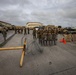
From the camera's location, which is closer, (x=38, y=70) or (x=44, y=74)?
(x=44, y=74)

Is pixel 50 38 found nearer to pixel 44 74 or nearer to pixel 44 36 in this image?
pixel 44 36

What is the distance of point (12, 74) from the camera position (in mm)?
3850

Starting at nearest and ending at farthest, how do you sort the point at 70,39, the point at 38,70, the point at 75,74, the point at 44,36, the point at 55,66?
the point at 75,74 → the point at 38,70 → the point at 55,66 → the point at 44,36 → the point at 70,39

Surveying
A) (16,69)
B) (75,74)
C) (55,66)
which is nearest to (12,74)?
(16,69)

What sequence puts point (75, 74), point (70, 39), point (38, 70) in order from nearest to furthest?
point (75, 74) < point (38, 70) < point (70, 39)

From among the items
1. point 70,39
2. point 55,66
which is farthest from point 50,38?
point 55,66

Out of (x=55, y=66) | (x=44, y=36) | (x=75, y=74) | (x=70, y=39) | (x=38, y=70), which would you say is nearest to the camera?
(x=75, y=74)

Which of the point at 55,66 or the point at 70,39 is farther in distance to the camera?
the point at 70,39

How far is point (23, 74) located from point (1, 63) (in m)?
1.57

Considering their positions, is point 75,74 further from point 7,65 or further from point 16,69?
point 7,65

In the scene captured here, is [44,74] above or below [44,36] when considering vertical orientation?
below

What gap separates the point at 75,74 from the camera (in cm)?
384

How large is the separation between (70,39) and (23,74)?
362 inches

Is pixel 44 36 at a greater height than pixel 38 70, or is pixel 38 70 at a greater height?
pixel 44 36
